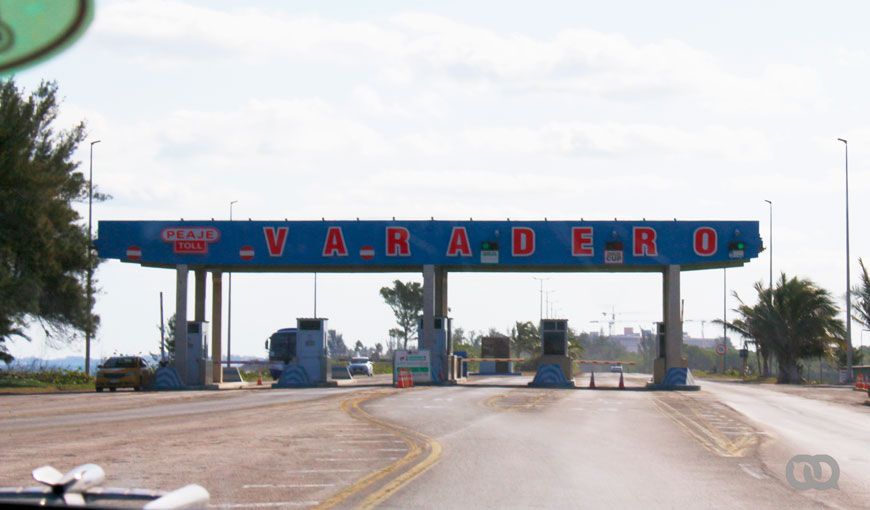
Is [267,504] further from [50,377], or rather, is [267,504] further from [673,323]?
[50,377]

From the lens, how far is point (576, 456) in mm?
17516

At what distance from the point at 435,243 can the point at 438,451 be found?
32808mm

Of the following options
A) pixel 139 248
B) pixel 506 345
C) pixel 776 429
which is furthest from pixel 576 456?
pixel 506 345

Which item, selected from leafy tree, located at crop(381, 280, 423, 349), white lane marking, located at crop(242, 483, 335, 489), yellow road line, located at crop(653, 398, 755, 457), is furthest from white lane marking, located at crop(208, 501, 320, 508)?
leafy tree, located at crop(381, 280, 423, 349)

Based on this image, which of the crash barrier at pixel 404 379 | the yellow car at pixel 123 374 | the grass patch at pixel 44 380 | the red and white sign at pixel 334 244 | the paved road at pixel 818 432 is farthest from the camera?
the red and white sign at pixel 334 244

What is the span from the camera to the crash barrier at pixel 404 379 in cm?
4892

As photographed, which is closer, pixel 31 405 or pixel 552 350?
pixel 31 405

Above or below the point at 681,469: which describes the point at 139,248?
above

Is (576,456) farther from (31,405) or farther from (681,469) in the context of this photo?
(31,405)

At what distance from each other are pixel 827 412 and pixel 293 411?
563 inches

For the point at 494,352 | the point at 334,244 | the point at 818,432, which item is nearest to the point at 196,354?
the point at 334,244

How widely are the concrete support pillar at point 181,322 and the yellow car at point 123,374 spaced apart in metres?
1.33

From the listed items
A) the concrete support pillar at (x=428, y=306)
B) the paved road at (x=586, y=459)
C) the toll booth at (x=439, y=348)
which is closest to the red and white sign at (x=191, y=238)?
the concrete support pillar at (x=428, y=306)

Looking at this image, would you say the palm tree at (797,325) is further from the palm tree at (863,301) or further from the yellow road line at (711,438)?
the yellow road line at (711,438)
